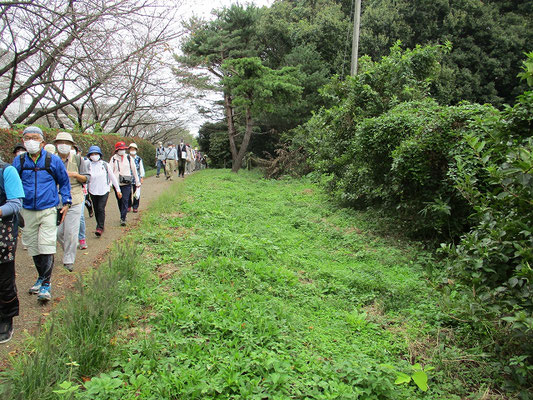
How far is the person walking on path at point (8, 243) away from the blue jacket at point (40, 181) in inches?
23.9

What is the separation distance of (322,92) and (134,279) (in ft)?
30.5

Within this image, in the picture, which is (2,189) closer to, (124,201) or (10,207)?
(10,207)

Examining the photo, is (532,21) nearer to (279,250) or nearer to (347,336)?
(279,250)

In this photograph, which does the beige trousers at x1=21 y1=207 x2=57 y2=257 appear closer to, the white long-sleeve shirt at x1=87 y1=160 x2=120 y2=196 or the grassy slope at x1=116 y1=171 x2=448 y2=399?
the grassy slope at x1=116 y1=171 x2=448 y2=399

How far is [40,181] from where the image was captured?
3.98 meters

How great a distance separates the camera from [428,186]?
6172 mm

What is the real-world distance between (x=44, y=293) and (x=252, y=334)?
2.49 metres

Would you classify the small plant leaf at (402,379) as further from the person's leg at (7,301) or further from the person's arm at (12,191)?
the person's arm at (12,191)

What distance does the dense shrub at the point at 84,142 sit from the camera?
25.4 feet

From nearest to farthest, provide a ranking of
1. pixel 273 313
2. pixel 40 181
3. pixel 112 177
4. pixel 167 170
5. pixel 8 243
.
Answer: pixel 8 243 < pixel 273 313 < pixel 40 181 < pixel 112 177 < pixel 167 170

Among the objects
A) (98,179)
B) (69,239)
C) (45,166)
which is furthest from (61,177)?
(98,179)

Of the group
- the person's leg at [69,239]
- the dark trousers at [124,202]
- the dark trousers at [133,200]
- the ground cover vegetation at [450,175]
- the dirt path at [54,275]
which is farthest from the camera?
the dark trousers at [133,200]

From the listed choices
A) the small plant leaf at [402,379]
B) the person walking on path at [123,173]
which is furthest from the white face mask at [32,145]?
the small plant leaf at [402,379]

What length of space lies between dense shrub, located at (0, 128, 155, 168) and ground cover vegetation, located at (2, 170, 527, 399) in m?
4.79
